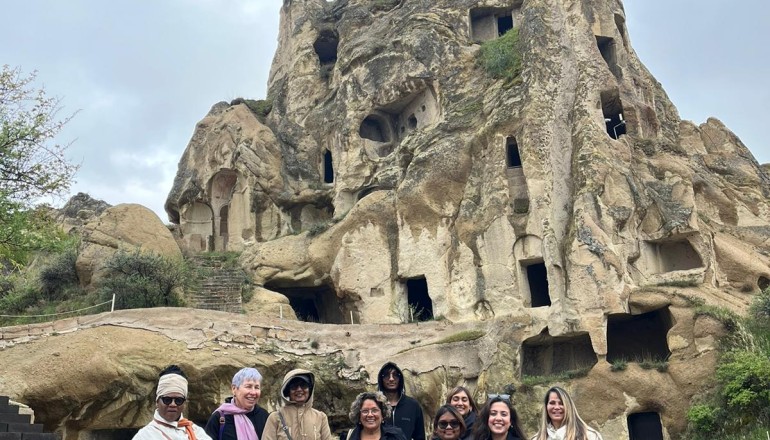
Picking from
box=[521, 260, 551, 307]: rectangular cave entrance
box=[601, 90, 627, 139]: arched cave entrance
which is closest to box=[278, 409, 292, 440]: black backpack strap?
box=[521, 260, 551, 307]: rectangular cave entrance

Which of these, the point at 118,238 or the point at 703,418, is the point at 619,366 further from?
the point at 118,238

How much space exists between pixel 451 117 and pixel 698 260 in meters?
8.97

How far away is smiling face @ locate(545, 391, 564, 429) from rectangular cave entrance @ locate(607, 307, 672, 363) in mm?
15577

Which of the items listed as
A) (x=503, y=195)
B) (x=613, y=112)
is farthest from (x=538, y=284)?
(x=613, y=112)

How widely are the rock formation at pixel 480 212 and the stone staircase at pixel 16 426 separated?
9.22ft

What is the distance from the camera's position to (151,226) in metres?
24.4

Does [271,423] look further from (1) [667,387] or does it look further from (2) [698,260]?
(2) [698,260]

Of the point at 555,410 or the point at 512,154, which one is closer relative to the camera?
the point at 555,410

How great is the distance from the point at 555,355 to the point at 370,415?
16.3 metres

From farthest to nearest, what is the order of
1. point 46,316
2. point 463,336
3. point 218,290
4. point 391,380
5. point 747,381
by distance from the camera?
1. point 218,290
2. point 46,316
3. point 463,336
4. point 747,381
5. point 391,380

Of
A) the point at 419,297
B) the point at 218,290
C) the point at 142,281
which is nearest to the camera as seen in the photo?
the point at 142,281

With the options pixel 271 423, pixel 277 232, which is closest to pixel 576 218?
pixel 277 232

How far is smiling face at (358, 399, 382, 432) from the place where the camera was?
18.0 ft

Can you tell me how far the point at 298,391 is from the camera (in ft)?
19.0
